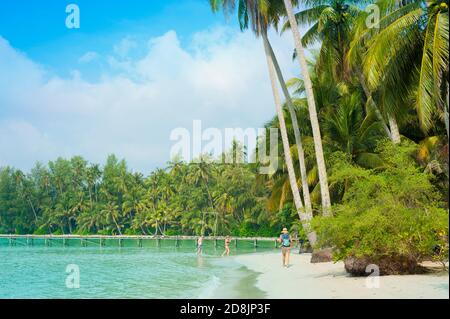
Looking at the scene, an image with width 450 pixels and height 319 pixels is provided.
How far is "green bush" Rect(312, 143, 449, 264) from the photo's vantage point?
509 inches

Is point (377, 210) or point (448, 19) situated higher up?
point (448, 19)

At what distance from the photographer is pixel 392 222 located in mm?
13039

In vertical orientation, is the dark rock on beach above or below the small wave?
above

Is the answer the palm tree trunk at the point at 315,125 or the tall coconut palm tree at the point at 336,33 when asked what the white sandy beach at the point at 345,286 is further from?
the tall coconut palm tree at the point at 336,33

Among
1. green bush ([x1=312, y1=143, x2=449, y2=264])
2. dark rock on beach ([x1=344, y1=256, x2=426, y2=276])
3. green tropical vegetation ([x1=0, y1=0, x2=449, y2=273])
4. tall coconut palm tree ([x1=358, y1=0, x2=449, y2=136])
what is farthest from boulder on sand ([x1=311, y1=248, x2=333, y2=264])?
tall coconut palm tree ([x1=358, y1=0, x2=449, y2=136])

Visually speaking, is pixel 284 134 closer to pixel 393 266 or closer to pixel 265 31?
pixel 265 31

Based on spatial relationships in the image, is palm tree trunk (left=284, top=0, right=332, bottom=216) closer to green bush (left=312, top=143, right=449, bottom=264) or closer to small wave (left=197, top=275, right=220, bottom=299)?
small wave (left=197, top=275, right=220, bottom=299)

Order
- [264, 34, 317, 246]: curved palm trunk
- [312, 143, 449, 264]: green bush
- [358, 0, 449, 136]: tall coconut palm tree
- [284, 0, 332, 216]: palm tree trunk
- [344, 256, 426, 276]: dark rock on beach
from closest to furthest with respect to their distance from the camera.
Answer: [312, 143, 449, 264]: green bush < [358, 0, 449, 136]: tall coconut palm tree < [344, 256, 426, 276]: dark rock on beach < [284, 0, 332, 216]: palm tree trunk < [264, 34, 317, 246]: curved palm trunk

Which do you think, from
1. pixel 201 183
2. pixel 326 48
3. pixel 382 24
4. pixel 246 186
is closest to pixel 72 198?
pixel 201 183

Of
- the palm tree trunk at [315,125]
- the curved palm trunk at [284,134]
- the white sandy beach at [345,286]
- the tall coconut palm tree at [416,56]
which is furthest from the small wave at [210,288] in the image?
the tall coconut palm tree at [416,56]

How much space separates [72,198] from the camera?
89.6 metres
